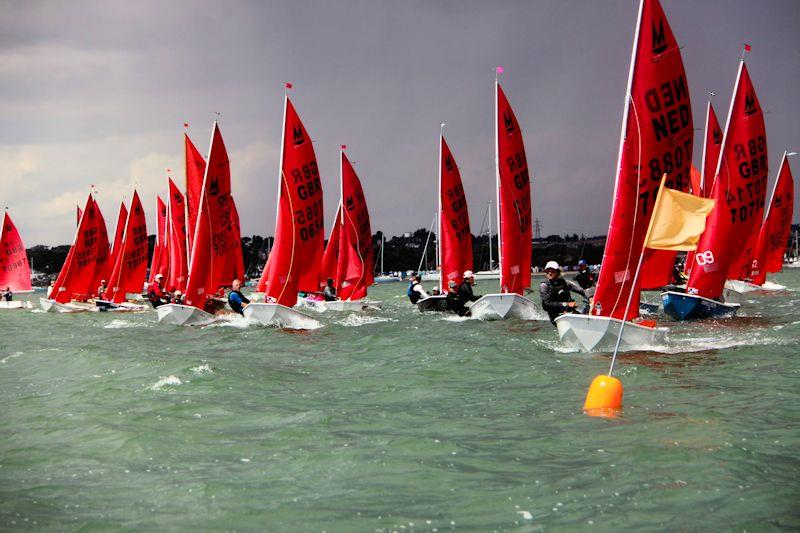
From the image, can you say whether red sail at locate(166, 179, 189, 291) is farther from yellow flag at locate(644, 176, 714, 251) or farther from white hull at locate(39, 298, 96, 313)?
yellow flag at locate(644, 176, 714, 251)

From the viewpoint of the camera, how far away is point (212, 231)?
86.4ft

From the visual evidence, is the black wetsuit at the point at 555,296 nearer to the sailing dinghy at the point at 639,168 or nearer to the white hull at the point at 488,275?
the sailing dinghy at the point at 639,168

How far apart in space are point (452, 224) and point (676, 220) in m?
18.9

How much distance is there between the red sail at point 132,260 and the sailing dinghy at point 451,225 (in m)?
14.7

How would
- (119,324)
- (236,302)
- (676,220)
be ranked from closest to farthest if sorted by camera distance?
1. (676,220)
2. (236,302)
3. (119,324)

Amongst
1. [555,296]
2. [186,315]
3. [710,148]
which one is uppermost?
[710,148]

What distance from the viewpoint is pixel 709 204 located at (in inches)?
434

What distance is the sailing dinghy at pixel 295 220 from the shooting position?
23.2m

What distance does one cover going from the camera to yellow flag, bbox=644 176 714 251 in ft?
36.3

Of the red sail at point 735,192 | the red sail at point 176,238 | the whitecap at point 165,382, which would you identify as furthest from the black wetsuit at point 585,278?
the red sail at point 176,238

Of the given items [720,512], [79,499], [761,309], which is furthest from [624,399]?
[761,309]

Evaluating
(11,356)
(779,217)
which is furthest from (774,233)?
(11,356)

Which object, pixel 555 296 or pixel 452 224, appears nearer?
pixel 555 296

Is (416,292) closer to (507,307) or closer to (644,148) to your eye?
(507,307)
